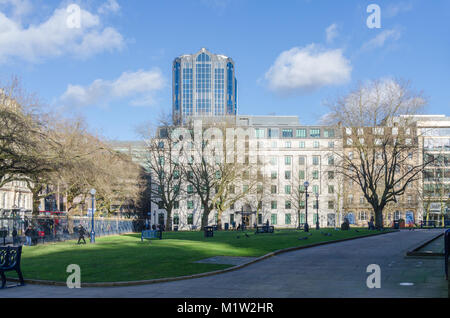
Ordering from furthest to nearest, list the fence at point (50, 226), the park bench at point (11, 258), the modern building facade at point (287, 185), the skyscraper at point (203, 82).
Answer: the skyscraper at point (203, 82), the modern building facade at point (287, 185), the fence at point (50, 226), the park bench at point (11, 258)

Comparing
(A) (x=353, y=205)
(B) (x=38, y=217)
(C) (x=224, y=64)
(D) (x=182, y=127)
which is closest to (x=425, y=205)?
(A) (x=353, y=205)

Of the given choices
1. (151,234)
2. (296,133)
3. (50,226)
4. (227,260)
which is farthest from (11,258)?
(296,133)

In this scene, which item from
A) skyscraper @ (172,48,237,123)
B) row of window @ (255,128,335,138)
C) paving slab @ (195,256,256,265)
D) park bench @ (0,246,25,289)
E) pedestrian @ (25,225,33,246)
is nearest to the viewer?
park bench @ (0,246,25,289)

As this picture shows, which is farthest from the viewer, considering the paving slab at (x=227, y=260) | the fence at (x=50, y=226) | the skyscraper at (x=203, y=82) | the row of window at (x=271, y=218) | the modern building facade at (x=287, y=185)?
the skyscraper at (x=203, y=82)

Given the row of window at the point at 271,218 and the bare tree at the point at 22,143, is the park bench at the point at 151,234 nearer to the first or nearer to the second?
the bare tree at the point at 22,143

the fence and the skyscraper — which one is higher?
the skyscraper

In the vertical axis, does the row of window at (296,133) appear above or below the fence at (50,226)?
above

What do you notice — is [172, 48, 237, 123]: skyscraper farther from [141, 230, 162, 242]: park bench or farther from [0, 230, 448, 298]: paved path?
[0, 230, 448, 298]: paved path

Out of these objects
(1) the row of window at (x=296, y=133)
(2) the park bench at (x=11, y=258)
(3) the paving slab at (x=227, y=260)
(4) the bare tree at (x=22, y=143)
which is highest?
(1) the row of window at (x=296, y=133)

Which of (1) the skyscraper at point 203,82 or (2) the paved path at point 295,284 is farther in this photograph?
(1) the skyscraper at point 203,82

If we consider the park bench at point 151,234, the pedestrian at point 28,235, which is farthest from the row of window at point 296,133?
the pedestrian at point 28,235

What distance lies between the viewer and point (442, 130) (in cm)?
10594

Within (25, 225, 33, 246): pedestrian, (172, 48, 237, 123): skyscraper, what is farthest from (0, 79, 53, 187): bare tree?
(172, 48, 237, 123): skyscraper

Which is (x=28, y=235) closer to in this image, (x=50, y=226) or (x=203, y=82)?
(x=50, y=226)
